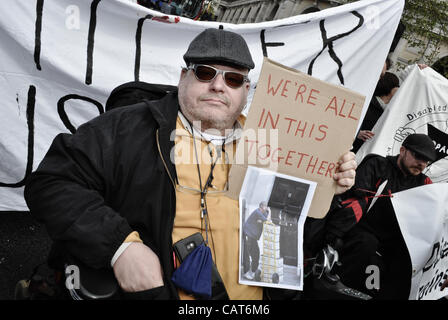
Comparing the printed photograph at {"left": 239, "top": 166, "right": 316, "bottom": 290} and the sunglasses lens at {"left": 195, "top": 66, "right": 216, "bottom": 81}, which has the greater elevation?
the sunglasses lens at {"left": 195, "top": 66, "right": 216, "bottom": 81}

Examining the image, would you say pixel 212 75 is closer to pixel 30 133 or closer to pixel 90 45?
pixel 90 45

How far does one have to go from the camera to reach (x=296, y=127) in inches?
52.1

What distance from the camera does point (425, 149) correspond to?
8.43 feet

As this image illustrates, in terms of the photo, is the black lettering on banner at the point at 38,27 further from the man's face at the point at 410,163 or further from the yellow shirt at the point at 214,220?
the man's face at the point at 410,163

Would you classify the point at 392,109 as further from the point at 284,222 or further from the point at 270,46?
the point at 284,222

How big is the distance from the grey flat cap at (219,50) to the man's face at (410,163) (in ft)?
5.78

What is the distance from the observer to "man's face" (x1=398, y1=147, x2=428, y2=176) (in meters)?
2.61

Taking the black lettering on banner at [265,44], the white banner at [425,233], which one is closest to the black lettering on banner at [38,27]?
the black lettering on banner at [265,44]

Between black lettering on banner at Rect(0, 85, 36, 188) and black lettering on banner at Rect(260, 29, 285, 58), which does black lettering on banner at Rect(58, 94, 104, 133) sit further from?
black lettering on banner at Rect(260, 29, 285, 58)

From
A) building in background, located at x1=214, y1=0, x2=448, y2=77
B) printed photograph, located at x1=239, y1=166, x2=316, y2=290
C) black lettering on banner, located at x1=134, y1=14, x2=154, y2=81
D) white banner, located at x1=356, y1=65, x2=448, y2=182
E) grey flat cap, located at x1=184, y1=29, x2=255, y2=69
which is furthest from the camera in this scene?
building in background, located at x1=214, y1=0, x2=448, y2=77

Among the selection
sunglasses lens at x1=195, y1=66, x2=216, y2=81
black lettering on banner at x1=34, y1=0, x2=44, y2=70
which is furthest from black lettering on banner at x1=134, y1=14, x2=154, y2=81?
sunglasses lens at x1=195, y1=66, x2=216, y2=81

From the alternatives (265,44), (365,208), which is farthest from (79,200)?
(265,44)

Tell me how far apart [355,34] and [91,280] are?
2.79m

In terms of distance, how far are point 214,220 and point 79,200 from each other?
516 millimetres
